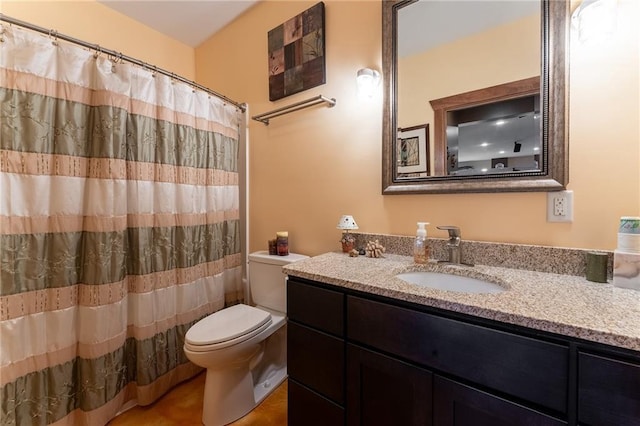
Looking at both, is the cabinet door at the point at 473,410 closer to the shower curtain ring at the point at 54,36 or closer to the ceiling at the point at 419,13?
the ceiling at the point at 419,13

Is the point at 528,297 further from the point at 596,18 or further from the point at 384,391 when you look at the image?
the point at 596,18

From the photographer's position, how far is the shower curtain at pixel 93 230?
3.72 feet

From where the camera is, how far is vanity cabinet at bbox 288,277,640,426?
60 centimetres

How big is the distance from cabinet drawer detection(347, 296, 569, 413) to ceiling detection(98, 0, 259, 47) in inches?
90.6

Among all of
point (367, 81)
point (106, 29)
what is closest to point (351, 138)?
point (367, 81)

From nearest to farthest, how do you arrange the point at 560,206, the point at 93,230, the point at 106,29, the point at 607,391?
the point at 607,391 < the point at 560,206 < the point at 93,230 < the point at 106,29

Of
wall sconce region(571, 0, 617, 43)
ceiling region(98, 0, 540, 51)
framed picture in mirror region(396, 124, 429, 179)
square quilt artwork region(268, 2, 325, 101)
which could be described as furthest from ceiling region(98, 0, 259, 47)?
wall sconce region(571, 0, 617, 43)

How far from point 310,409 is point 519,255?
1052 millimetres

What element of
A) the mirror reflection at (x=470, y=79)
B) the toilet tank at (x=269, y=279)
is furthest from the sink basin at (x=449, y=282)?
the toilet tank at (x=269, y=279)

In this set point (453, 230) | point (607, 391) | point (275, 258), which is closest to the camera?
point (607, 391)

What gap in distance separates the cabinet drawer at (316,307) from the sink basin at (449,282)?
0.98ft

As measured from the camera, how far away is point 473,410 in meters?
0.73

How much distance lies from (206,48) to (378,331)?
8.99 feet

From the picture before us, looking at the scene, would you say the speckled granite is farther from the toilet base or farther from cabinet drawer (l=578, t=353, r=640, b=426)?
the toilet base
